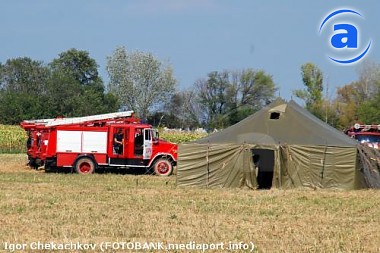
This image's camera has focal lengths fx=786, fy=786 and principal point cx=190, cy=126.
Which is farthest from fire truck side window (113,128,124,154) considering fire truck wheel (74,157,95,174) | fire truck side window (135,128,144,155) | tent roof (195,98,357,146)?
tent roof (195,98,357,146)

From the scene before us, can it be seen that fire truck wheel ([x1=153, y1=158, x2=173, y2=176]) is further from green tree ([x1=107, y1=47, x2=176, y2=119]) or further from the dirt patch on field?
green tree ([x1=107, y1=47, x2=176, y2=119])

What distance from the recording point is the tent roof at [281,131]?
24047 millimetres

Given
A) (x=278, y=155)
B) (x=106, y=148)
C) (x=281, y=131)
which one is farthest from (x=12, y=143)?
(x=278, y=155)

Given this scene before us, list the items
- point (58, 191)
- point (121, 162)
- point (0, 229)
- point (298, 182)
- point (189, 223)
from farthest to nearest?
1. point (121, 162)
2. point (298, 182)
3. point (58, 191)
4. point (189, 223)
5. point (0, 229)

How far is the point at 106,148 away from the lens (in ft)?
98.2

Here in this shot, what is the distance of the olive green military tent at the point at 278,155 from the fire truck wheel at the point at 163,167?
5.46 meters

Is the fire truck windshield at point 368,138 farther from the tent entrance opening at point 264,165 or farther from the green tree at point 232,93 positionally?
the green tree at point 232,93

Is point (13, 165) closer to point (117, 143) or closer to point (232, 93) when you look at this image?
point (117, 143)

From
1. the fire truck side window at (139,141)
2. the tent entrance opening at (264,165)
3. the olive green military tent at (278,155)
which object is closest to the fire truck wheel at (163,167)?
the fire truck side window at (139,141)

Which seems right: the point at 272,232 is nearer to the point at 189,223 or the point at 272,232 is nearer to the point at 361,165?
the point at 189,223

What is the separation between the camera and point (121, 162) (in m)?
30.0

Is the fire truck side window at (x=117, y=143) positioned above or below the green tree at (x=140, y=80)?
below

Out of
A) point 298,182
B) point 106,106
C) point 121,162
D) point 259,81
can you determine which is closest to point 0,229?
point 298,182

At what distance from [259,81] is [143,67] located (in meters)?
12.3
